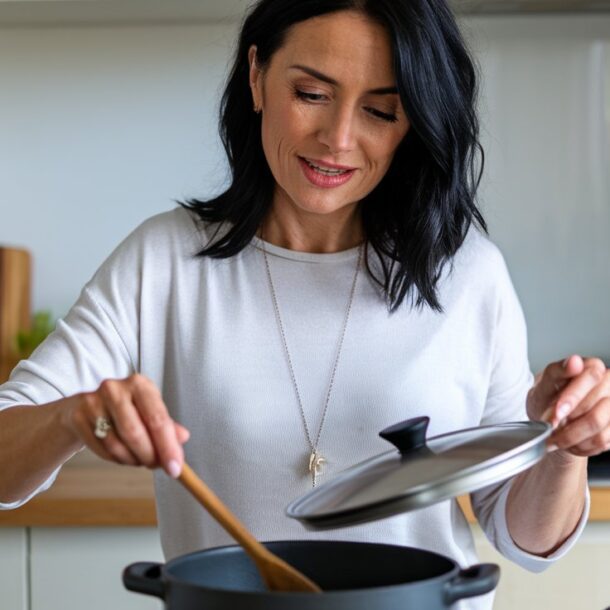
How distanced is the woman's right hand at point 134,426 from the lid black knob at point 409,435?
16cm

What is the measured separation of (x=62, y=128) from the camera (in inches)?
97.3

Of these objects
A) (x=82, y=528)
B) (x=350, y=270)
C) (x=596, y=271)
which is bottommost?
(x=82, y=528)

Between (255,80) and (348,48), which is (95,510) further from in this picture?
(348,48)

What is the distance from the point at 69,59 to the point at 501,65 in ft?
2.88

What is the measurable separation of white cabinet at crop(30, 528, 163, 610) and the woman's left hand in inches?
38.4

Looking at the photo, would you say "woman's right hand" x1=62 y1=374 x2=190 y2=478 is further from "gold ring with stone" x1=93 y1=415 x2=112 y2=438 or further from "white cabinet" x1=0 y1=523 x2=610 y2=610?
"white cabinet" x1=0 y1=523 x2=610 y2=610

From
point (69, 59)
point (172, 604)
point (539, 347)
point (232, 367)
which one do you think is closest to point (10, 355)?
point (69, 59)

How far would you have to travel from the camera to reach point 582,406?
1.10 metres

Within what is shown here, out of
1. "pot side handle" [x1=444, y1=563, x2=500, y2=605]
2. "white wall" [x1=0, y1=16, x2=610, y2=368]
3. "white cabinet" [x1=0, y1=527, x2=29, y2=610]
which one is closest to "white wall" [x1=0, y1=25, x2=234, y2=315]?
"white wall" [x1=0, y1=16, x2=610, y2=368]

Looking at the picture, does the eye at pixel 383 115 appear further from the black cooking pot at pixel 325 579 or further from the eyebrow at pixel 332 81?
the black cooking pot at pixel 325 579

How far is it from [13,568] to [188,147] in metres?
0.95

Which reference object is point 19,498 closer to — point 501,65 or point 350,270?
point 350,270

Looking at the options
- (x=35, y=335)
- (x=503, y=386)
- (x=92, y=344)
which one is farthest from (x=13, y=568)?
(x=503, y=386)

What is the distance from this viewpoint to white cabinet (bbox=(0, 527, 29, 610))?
6.29ft
